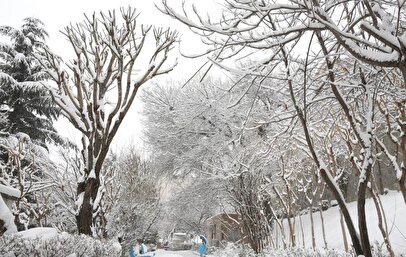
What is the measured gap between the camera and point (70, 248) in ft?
10.3

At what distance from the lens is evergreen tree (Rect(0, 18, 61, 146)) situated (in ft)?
45.5

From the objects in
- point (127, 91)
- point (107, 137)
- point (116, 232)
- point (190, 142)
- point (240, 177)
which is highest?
point (190, 142)

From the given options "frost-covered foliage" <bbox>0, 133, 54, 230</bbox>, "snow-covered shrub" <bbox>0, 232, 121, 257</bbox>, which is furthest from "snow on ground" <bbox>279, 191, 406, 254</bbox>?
"frost-covered foliage" <bbox>0, 133, 54, 230</bbox>

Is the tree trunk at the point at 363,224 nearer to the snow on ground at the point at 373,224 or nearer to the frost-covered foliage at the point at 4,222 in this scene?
the frost-covered foliage at the point at 4,222

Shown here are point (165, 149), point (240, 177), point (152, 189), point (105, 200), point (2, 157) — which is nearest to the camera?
point (240, 177)

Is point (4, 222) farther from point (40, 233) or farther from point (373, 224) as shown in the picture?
point (373, 224)

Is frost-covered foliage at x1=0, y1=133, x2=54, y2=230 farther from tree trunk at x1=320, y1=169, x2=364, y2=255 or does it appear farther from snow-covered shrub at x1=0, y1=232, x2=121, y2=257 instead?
tree trunk at x1=320, y1=169, x2=364, y2=255

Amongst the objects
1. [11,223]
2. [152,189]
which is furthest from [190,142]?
[11,223]

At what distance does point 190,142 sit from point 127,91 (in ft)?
36.2

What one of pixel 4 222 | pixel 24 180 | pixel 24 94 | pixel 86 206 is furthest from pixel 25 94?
pixel 4 222

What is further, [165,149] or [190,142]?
[165,149]

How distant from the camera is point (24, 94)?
546 inches

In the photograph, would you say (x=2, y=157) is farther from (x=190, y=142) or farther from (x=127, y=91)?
(x=127, y=91)

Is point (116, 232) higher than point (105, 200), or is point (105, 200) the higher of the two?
point (105, 200)
